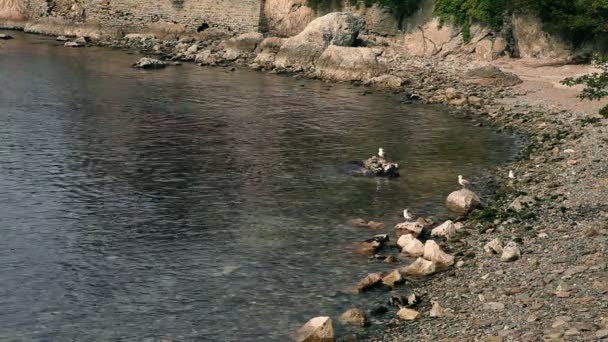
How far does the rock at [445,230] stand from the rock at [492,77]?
27.7 m

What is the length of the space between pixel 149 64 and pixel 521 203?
132ft

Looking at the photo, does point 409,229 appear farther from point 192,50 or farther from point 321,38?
point 192,50

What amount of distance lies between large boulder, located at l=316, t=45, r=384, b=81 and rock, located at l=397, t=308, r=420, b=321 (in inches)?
1521

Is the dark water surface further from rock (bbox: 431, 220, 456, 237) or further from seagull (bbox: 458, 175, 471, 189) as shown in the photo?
rock (bbox: 431, 220, 456, 237)

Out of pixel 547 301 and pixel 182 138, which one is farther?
pixel 182 138

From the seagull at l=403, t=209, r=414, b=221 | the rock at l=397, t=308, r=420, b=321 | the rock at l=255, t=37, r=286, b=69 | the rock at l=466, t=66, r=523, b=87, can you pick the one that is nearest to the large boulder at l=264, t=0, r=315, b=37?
the rock at l=255, t=37, r=286, b=69

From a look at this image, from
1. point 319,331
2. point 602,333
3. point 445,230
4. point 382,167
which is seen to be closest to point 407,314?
point 319,331

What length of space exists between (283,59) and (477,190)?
110ft

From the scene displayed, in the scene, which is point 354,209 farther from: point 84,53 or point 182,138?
point 84,53

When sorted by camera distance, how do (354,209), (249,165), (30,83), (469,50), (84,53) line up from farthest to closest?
(84,53), (469,50), (30,83), (249,165), (354,209)

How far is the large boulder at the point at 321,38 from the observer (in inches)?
2368

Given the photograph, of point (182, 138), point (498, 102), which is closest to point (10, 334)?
point (182, 138)

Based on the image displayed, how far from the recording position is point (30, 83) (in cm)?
5369

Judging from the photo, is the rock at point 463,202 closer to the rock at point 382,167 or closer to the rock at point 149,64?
the rock at point 382,167
